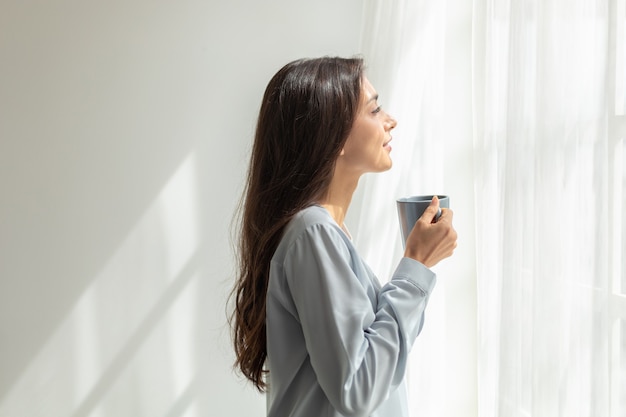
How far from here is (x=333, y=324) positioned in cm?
109

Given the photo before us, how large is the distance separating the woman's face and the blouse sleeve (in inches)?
7.3

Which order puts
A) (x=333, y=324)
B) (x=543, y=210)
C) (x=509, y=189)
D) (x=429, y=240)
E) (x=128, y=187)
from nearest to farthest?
(x=333, y=324) → (x=429, y=240) → (x=543, y=210) → (x=509, y=189) → (x=128, y=187)

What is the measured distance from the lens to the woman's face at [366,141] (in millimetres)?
1303

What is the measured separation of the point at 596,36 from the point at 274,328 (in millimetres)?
822

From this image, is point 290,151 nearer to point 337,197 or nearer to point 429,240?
point 337,197

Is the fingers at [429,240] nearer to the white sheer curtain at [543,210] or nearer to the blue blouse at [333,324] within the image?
the blue blouse at [333,324]

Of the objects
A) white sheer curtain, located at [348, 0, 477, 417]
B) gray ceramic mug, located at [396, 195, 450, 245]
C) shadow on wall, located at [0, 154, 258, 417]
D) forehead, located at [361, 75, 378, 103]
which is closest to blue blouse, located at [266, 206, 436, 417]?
gray ceramic mug, located at [396, 195, 450, 245]

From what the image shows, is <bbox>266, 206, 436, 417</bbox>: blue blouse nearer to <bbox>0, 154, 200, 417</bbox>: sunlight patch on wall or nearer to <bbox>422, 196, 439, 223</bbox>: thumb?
<bbox>422, 196, 439, 223</bbox>: thumb

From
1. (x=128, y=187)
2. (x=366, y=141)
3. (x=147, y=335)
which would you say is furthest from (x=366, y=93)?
(x=147, y=335)

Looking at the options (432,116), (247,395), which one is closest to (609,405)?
(432,116)

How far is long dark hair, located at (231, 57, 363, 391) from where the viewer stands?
4.15 feet

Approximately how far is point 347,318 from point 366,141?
1.24 ft

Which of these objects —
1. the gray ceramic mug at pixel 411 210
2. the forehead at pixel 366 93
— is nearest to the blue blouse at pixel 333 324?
the gray ceramic mug at pixel 411 210

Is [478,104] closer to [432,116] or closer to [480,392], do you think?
[432,116]
